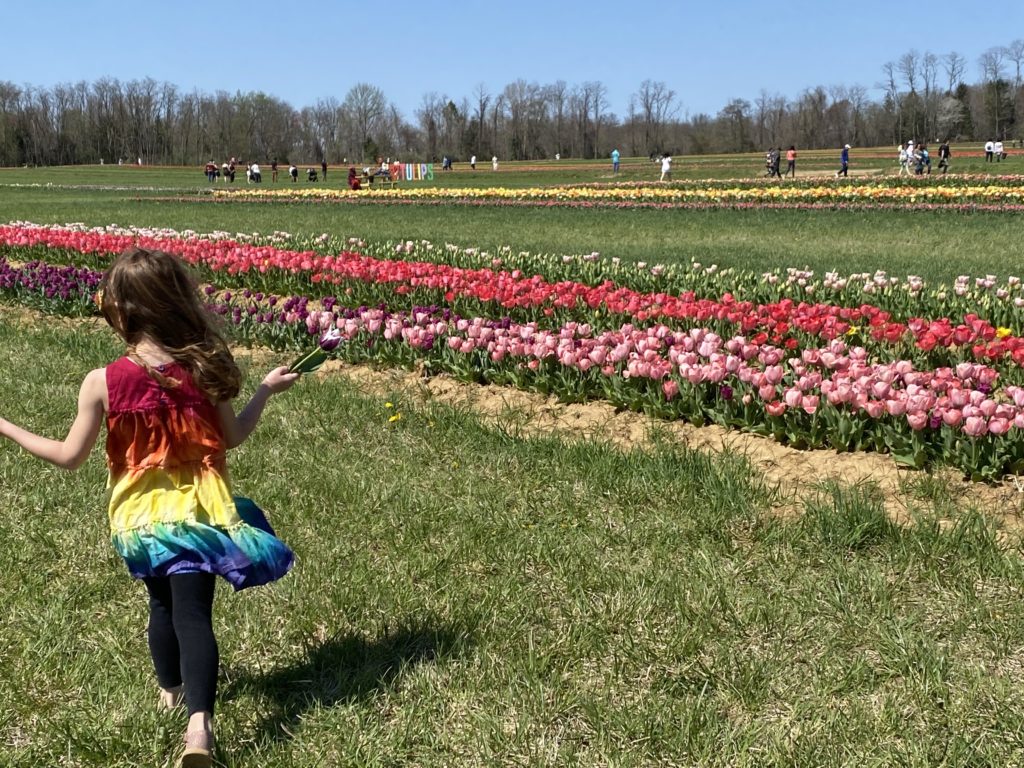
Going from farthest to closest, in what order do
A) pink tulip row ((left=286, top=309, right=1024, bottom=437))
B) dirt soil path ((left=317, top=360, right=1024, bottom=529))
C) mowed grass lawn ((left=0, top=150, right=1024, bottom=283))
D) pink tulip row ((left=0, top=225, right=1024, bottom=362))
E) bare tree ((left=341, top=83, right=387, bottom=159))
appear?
bare tree ((left=341, top=83, right=387, bottom=159))
mowed grass lawn ((left=0, top=150, right=1024, bottom=283))
pink tulip row ((left=0, top=225, right=1024, bottom=362))
pink tulip row ((left=286, top=309, right=1024, bottom=437))
dirt soil path ((left=317, top=360, right=1024, bottom=529))

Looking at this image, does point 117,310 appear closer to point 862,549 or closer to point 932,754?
point 932,754

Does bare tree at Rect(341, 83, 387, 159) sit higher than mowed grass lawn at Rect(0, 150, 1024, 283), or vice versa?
bare tree at Rect(341, 83, 387, 159)

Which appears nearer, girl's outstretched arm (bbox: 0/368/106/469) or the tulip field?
girl's outstretched arm (bbox: 0/368/106/469)

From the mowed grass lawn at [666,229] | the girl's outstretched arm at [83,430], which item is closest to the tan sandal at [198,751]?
the girl's outstretched arm at [83,430]

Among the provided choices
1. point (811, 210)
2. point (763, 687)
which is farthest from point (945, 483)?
point (811, 210)

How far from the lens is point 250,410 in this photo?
283 centimetres

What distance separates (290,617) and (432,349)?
12.3ft

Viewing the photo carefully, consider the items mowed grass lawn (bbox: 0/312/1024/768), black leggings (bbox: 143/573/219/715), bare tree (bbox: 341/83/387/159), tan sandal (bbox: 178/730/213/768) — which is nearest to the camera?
Result: tan sandal (bbox: 178/730/213/768)

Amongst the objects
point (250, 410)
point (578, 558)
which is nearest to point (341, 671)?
point (250, 410)

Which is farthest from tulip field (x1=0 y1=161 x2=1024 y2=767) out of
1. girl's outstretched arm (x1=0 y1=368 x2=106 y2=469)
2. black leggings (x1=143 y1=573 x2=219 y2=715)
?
girl's outstretched arm (x1=0 y1=368 x2=106 y2=469)

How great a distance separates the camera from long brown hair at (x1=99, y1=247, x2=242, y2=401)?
2578mm

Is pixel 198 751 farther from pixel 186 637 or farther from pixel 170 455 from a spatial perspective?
pixel 170 455

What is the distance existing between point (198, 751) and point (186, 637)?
312mm

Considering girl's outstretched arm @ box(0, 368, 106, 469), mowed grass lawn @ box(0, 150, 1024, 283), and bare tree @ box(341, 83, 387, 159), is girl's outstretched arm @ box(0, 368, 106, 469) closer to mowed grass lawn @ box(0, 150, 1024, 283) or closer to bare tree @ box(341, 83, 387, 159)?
mowed grass lawn @ box(0, 150, 1024, 283)
